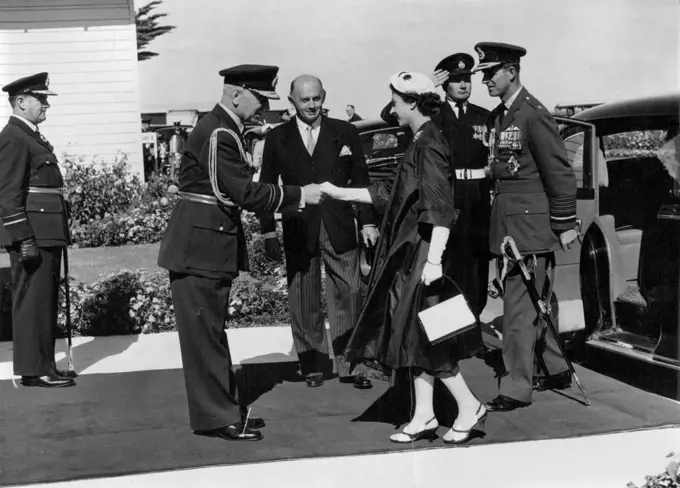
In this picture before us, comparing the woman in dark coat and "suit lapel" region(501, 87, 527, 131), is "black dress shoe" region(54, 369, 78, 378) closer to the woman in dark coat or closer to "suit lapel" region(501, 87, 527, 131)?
the woman in dark coat

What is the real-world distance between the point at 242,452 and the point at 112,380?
5.34 ft

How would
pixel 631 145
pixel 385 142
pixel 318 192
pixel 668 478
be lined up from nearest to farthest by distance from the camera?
pixel 668 478 < pixel 318 192 < pixel 385 142 < pixel 631 145

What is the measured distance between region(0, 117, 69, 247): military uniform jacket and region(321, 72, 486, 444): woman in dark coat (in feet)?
6.86

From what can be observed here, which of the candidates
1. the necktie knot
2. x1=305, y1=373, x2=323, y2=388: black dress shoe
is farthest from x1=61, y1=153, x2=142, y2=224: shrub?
x1=305, y1=373, x2=323, y2=388: black dress shoe

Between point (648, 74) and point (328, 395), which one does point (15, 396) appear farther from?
point (648, 74)

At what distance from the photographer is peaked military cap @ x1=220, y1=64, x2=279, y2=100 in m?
4.68

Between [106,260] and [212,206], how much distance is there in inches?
65.5

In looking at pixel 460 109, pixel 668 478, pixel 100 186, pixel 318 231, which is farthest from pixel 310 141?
pixel 668 478

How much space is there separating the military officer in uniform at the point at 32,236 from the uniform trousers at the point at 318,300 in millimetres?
1385

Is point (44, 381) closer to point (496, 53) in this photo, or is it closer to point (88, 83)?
point (88, 83)

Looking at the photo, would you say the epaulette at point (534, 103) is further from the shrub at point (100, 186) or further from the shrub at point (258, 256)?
the shrub at point (258, 256)

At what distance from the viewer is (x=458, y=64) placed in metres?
5.42

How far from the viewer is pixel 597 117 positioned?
599 cm

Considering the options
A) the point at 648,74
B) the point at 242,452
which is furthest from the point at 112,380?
the point at 648,74
